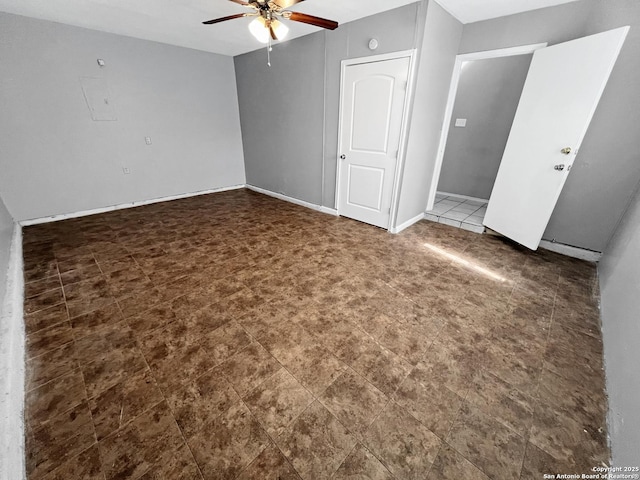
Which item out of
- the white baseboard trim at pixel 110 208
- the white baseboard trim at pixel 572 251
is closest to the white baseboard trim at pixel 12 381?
the white baseboard trim at pixel 110 208

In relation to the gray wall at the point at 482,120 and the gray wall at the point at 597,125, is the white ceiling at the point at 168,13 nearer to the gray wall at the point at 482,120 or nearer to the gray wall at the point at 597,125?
the gray wall at the point at 597,125

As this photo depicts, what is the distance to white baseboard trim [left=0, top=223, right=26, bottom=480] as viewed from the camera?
3.40 ft

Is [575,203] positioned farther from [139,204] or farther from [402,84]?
[139,204]

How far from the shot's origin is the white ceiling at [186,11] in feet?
8.39

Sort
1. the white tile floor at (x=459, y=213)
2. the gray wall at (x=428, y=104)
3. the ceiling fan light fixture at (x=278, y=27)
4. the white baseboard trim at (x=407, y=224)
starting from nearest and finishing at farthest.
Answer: the ceiling fan light fixture at (x=278, y=27), the gray wall at (x=428, y=104), the white baseboard trim at (x=407, y=224), the white tile floor at (x=459, y=213)

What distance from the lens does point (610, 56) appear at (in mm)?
2135

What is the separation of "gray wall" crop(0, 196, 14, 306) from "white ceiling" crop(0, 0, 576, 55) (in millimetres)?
2286

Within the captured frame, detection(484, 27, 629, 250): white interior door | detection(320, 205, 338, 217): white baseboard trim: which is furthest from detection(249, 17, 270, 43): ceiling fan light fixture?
detection(484, 27, 629, 250): white interior door

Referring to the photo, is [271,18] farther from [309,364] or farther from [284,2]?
[309,364]

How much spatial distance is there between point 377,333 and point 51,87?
503cm

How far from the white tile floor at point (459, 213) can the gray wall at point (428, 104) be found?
38cm

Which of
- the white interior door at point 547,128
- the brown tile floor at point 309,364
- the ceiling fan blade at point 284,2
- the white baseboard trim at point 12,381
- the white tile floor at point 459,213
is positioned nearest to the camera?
the white baseboard trim at point 12,381

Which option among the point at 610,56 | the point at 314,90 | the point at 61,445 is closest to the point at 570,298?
the point at 610,56

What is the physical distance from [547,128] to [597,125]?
17.8 inches
